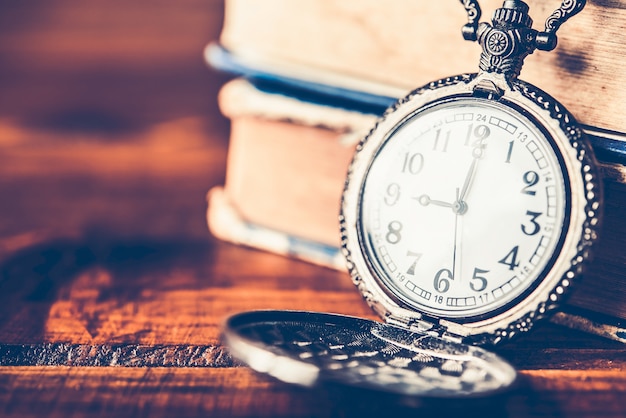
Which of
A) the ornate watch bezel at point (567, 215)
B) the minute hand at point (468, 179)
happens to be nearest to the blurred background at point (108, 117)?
the ornate watch bezel at point (567, 215)

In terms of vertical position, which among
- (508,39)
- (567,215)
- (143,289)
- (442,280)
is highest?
(508,39)

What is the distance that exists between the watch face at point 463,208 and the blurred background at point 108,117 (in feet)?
1.75

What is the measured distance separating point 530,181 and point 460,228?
0.10 metres

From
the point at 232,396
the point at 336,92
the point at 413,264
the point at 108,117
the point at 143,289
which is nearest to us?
the point at 232,396

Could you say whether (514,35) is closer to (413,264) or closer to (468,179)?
(468,179)

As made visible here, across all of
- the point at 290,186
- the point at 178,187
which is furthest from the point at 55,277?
the point at 178,187

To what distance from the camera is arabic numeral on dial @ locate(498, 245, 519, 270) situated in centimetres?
Result: 80

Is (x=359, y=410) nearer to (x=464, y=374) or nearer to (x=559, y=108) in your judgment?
(x=464, y=374)

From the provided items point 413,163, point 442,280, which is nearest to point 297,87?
point 413,163

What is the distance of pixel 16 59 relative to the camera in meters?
2.46

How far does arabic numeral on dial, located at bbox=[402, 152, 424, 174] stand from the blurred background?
1.80ft

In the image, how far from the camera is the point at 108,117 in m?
2.06

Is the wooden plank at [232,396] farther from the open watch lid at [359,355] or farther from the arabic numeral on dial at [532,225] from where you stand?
the arabic numeral on dial at [532,225]

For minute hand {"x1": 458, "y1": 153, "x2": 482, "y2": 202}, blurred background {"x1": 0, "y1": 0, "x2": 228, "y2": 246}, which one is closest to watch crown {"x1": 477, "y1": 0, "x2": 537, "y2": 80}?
minute hand {"x1": 458, "y1": 153, "x2": 482, "y2": 202}
